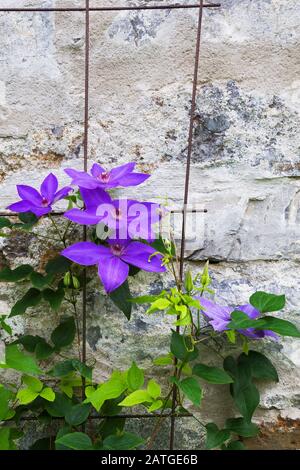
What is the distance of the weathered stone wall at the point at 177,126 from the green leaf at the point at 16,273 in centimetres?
7

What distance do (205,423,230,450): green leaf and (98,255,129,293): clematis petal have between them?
39cm

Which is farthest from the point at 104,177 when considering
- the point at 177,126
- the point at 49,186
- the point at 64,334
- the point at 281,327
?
the point at 281,327

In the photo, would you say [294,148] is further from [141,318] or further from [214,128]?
[141,318]

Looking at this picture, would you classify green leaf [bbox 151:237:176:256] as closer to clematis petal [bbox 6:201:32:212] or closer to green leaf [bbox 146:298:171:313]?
green leaf [bbox 146:298:171:313]

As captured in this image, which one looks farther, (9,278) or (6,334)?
(6,334)

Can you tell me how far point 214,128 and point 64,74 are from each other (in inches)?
13.8

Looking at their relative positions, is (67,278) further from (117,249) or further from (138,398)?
(138,398)

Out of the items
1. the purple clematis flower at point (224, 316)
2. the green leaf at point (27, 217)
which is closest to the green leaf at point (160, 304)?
the purple clematis flower at point (224, 316)

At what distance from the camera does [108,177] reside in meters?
1.11

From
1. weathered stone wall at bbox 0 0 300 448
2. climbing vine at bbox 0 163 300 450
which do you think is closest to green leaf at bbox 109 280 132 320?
climbing vine at bbox 0 163 300 450

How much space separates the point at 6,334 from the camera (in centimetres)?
125

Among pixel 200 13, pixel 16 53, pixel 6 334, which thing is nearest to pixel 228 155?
pixel 200 13

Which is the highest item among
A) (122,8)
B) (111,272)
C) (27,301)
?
(122,8)

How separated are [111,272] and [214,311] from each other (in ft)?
0.78
